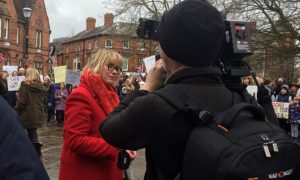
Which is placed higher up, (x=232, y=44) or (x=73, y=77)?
(x=232, y=44)

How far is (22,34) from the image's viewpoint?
47.0m

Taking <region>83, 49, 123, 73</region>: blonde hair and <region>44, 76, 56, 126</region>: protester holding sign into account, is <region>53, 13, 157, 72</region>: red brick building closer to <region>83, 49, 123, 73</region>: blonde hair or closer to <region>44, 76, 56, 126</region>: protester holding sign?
<region>44, 76, 56, 126</region>: protester holding sign

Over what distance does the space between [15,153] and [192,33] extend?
818 millimetres

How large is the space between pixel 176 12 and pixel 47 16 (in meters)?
52.9

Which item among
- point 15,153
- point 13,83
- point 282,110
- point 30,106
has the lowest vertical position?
point 282,110

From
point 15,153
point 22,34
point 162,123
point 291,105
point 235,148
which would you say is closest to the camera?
point 15,153

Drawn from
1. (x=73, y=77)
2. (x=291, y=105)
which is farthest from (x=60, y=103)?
(x=291, y=105)

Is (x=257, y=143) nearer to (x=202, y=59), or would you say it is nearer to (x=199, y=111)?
(x=199, y=111)

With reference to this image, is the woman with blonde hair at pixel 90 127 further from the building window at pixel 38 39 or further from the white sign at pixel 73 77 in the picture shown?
the building window at pixel 38 39

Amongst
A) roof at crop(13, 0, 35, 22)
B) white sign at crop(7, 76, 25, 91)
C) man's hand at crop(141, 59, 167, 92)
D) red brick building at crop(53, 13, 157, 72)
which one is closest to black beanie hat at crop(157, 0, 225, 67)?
man's hand at crop(141, 59, 167, 92)

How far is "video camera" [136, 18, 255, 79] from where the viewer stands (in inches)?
86.5

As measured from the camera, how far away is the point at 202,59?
6.49 feet

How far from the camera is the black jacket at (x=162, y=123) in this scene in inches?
74.1

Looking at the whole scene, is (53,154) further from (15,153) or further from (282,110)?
(15,153)
